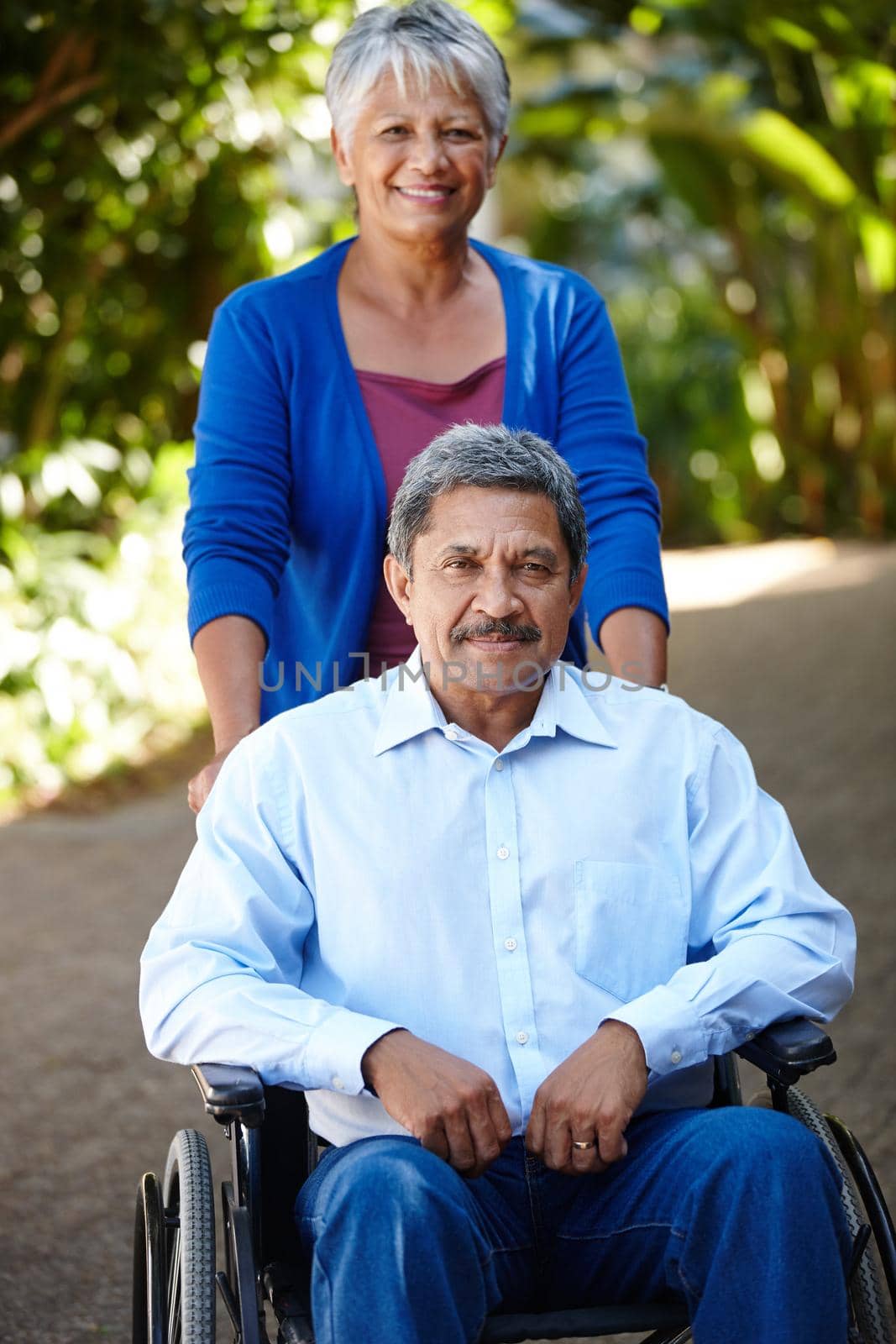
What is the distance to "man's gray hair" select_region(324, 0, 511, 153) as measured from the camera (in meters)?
2.21

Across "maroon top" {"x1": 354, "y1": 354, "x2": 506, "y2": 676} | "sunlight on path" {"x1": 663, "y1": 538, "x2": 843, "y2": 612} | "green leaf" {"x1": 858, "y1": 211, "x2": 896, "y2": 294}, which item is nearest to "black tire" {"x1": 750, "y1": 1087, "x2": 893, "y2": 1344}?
"maroon top" {"x1": 354, "y1": 354, "x2": 506, "y2": 676}

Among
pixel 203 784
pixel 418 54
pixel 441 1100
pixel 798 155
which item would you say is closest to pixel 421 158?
pixel 418 54

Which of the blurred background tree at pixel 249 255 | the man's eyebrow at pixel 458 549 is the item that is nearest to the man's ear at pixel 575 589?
the man's eyebrow at pixel 458 549

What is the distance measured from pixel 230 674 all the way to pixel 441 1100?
28.1 inches

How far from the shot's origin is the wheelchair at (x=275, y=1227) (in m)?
1.69

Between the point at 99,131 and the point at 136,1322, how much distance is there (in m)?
5.42

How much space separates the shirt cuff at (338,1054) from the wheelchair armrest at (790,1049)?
43 cm

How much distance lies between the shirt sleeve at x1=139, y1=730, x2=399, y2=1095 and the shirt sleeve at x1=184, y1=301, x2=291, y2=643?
34cm

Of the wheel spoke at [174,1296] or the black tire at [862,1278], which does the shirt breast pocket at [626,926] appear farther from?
the wheel spoke at [174,1296]

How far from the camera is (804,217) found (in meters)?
10.3

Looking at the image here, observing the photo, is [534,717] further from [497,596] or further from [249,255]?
[249,255]

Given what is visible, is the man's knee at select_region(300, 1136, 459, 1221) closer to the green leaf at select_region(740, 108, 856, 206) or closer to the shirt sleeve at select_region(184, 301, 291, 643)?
the shirt sleeve at select_region(184, 301, 291, 643)

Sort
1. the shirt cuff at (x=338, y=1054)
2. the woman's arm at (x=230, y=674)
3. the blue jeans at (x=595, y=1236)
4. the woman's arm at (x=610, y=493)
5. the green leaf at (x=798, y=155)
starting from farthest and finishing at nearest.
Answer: the green leaf at (x=798, y=155)
the woman's arm at (x=610, y=493)
the woman's arm at (x=230, y=674)
the shirt cuff at (x=338, y=1054)
the blue jeans at (x=595, y=1236)

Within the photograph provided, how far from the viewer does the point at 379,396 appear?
235 centimetres
